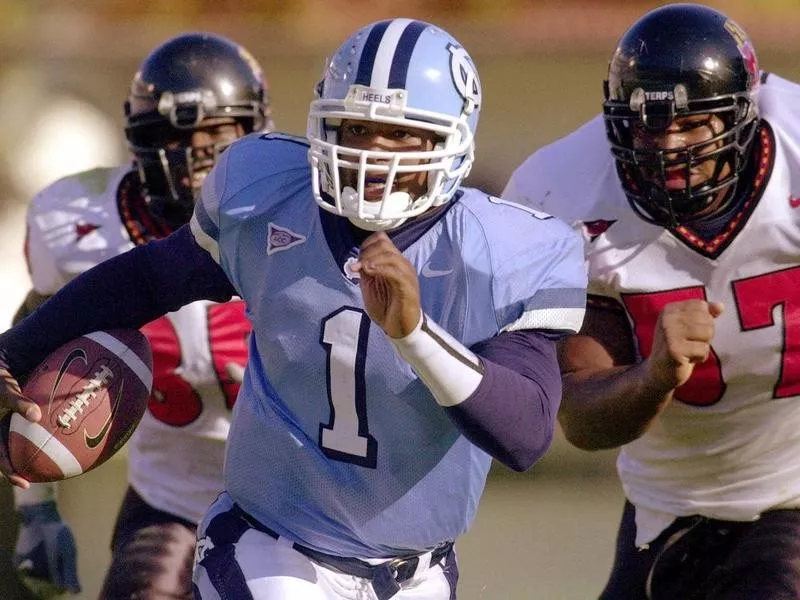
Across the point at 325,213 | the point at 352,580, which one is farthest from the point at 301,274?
the point at 352,580

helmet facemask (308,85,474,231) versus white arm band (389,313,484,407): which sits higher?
helmet facemask (308,85,474,231)

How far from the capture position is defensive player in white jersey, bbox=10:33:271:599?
3924 millimetres

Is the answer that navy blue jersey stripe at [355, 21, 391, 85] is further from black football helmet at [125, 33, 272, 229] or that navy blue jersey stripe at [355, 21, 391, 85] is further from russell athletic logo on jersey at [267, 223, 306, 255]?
black football helmet at [125, 33, 272, 229]

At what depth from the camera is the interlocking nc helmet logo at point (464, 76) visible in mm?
2861

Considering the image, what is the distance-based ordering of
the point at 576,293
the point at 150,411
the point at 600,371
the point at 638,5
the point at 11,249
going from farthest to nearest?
1. the point at 638,5
2. the point at 11,249
3. the point at 150,411
4. the point at 600,371
5. the point at 576,293

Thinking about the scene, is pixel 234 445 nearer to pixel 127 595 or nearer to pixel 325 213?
pixel 325 213

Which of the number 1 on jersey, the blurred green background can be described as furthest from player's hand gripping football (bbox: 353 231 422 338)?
the blurred green background

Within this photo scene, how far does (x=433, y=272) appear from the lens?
279 centimetres

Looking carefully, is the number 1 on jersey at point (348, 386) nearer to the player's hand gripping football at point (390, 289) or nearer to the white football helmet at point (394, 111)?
the white football helmet at point (394, 111)

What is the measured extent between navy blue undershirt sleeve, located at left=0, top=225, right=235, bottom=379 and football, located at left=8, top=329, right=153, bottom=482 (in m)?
0.03

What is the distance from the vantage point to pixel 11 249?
9562 millimetres

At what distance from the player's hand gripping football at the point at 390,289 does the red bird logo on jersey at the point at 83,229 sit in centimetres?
175

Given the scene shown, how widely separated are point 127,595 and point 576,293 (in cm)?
140

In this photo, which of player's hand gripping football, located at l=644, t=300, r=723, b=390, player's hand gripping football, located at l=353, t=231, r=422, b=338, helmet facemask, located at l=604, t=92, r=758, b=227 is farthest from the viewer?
helmet facemask, located at l=604, t=92, r=758, b=227
